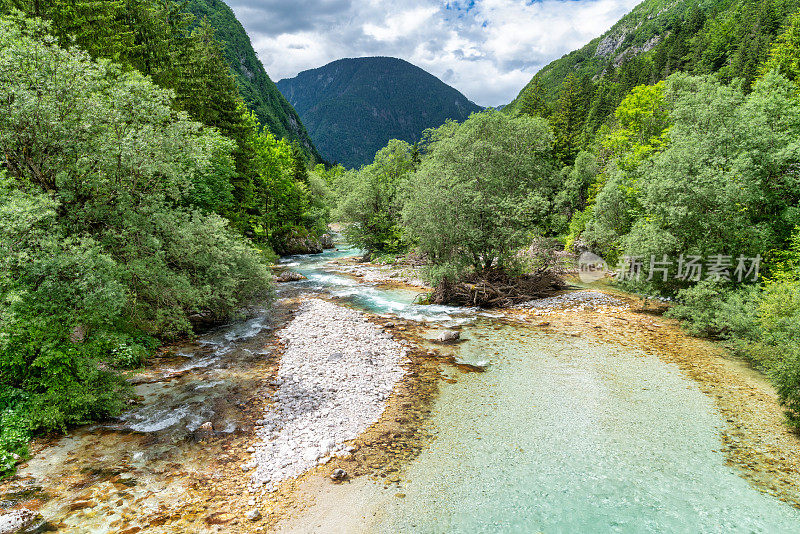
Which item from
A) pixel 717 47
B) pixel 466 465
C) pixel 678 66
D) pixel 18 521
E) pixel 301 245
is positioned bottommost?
pixel 466 465

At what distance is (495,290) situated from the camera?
22.7 meters

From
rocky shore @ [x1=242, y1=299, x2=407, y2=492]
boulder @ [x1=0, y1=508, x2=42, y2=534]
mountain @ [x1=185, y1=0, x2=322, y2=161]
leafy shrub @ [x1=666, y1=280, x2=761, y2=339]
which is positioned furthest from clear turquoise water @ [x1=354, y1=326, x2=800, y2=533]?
mountain @ [x1=185, y1=0, x2=322, y2=161]

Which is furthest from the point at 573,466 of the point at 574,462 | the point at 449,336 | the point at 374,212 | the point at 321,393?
the point at 374,212

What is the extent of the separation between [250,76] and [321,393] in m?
165

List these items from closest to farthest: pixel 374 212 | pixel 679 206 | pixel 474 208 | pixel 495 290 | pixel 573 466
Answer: pixel 573 466 → pixel 679 206 → pixel 474 208 → pixel 495 290 → pixel 374 212

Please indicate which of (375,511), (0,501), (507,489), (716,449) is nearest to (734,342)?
(716,449)

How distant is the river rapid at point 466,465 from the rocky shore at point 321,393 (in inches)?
23.8

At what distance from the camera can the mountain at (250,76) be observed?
126938 millimetres

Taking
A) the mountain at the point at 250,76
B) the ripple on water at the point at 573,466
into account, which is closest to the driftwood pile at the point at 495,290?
the ripple on water at the point at 573,466

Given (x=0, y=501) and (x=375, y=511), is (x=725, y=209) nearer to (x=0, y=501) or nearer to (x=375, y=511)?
(x=375, y=511)

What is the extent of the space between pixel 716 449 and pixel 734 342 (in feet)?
25.2

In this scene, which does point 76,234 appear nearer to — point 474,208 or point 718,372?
point 474,208

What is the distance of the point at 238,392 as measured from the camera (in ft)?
37.1

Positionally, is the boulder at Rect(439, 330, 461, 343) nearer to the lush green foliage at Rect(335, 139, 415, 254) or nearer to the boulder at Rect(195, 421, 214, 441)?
the boulder at Rect(195, 421, 214, 441)
